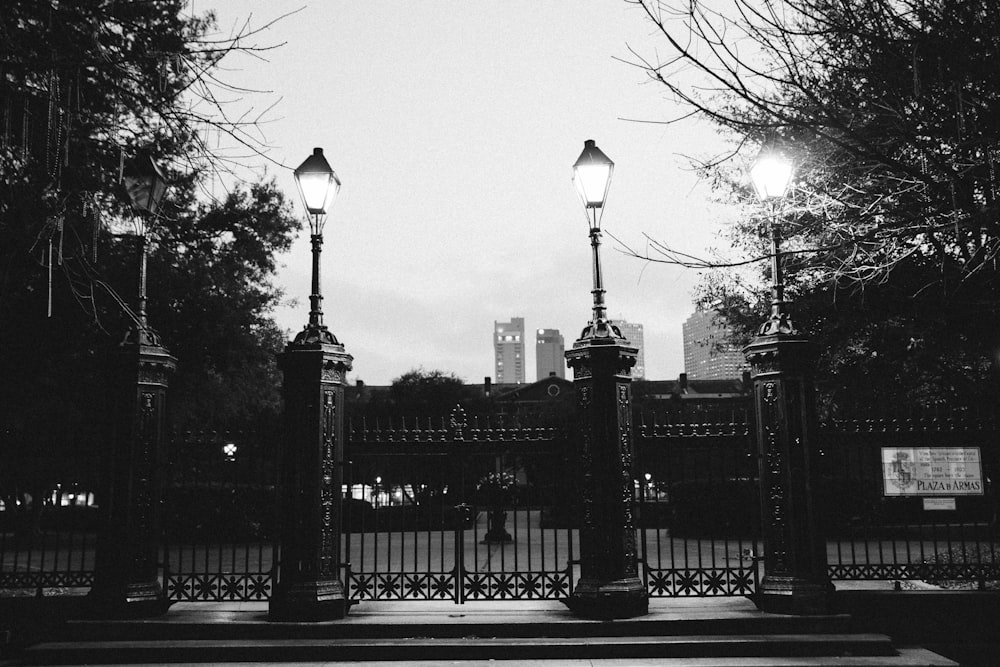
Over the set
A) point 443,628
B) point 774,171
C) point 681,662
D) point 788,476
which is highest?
point 774,171

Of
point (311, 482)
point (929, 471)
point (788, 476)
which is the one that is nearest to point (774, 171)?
point (788, 476)

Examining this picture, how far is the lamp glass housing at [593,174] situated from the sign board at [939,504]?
196 inches

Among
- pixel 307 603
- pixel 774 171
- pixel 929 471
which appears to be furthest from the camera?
pixel 929 471

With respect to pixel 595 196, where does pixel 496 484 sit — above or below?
below

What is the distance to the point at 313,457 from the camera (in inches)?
345

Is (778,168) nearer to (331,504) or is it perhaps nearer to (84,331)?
(331,504)

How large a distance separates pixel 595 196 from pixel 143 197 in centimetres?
507

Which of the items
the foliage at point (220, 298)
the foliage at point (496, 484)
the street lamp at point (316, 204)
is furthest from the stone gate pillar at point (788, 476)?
the foliage at point (220, 298)

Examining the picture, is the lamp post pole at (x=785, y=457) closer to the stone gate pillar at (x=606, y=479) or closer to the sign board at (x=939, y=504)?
the sign board at (x=939, y=504)

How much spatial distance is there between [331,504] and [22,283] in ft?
32.8

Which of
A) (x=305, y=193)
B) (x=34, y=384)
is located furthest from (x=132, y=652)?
(x=34, y=384)

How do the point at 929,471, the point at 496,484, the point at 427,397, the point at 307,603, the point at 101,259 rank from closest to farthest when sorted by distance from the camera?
the point at 307,603, the point at 929,471, the point at 496,484, the point at 101,259, the point at 427,397

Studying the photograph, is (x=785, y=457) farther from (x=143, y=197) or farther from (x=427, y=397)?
(x=427, y=397)

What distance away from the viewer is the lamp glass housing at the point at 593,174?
8828 mm
